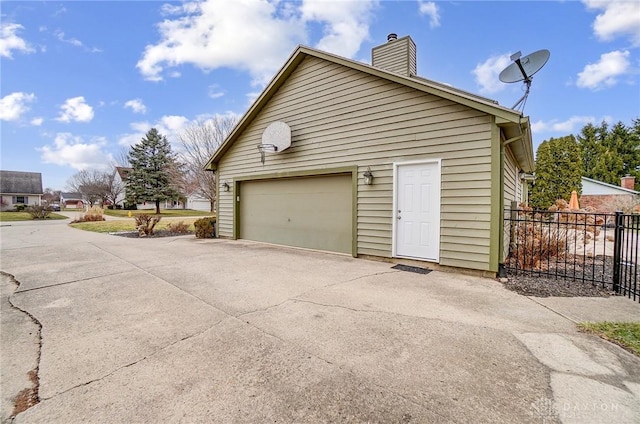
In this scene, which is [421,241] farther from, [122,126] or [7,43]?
[122,126]

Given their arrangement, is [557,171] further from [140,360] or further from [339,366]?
[140,360]

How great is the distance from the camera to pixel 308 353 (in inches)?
97.8

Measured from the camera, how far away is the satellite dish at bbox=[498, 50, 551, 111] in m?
5.39

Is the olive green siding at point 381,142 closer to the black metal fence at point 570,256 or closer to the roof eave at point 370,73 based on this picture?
the roof eave at point 370,73

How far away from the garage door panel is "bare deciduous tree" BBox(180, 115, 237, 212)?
40.2 feet

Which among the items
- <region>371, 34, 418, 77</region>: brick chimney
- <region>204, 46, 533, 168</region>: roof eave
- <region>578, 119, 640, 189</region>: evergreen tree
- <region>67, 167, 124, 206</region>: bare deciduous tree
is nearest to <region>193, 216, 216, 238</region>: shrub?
<region>204, 46, 533, 168</region>: roof eave

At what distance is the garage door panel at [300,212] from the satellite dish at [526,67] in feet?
12.9

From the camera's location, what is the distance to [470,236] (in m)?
5.34

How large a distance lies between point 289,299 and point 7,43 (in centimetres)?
1266

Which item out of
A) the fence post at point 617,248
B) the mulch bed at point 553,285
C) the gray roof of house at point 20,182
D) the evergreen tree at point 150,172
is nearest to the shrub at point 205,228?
the mulch bed at point 553,285

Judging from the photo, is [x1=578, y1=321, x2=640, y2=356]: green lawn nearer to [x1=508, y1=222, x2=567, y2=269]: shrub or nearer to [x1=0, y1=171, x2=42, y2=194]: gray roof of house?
[x1=508, y1=222, x2=567, y2=269]: shrub

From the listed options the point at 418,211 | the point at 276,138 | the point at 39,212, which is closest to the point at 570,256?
the point at 418,211

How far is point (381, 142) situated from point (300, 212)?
3.08 m

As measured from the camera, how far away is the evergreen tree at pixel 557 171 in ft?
56.5
